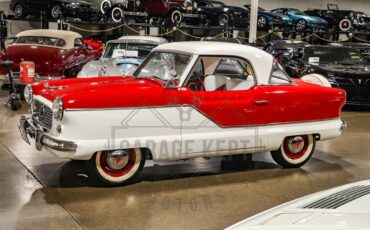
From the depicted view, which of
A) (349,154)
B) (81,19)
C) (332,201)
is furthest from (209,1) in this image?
(332,201)

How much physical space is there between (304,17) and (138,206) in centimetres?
1903

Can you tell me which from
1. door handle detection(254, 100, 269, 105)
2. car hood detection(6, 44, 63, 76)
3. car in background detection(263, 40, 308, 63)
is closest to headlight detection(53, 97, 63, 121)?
door handle detection(254, 100, 269, 105)

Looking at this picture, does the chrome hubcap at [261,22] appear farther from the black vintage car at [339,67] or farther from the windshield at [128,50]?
the windshield at [128,50]

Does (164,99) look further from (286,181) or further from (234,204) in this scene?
(286,181)

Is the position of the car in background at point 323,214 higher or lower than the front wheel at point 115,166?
higher

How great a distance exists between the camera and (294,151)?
6195mm

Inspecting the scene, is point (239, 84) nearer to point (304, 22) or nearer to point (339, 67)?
point (339, 67)

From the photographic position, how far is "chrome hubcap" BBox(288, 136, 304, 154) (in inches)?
240

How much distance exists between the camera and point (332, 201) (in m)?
2.43

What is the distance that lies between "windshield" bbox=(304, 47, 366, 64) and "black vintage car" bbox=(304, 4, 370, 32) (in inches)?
479

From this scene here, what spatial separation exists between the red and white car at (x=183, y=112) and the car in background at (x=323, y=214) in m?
2.70

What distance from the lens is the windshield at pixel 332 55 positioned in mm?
11531

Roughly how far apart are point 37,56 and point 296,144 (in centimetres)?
761

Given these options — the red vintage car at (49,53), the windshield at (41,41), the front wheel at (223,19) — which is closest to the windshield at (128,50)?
the red vintage car at (49,53)
